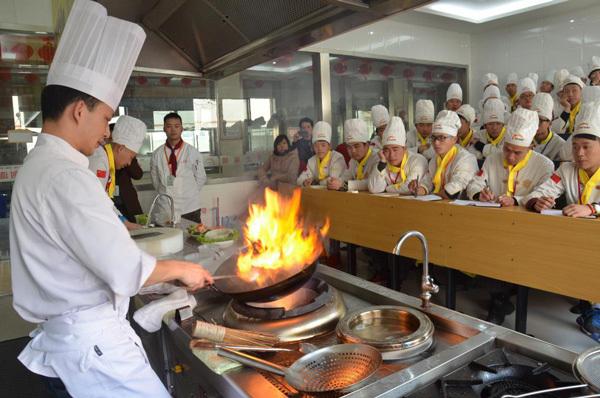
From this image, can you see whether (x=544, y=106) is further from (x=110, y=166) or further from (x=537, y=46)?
(x=537, y=46)

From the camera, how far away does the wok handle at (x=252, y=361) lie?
1096mm

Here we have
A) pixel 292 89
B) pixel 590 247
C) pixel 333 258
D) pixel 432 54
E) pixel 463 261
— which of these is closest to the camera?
pixel 590 247

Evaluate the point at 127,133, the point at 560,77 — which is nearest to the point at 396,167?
the point at 127,133

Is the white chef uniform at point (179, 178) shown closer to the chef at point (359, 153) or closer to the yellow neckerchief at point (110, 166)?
the yellow neckerchief at point (110, 166)

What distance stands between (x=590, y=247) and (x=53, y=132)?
2.61 metres

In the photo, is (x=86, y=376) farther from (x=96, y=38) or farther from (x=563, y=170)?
(x=563, y=170)

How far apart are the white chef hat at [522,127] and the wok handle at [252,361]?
298cm

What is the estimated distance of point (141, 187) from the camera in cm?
503

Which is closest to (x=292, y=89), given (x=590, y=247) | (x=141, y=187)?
(x=141, y=187)

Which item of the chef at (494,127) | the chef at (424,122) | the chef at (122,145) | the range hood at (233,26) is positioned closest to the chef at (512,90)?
the chef at (494,127)

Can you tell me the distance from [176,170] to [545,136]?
3870 mm

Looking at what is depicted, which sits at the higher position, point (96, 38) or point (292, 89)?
point (292, 89)

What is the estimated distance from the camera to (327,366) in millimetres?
1127

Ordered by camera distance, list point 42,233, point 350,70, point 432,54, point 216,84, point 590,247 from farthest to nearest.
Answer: point 432,54
point 350,70
point 216,84
point 590,247
point 42,233
